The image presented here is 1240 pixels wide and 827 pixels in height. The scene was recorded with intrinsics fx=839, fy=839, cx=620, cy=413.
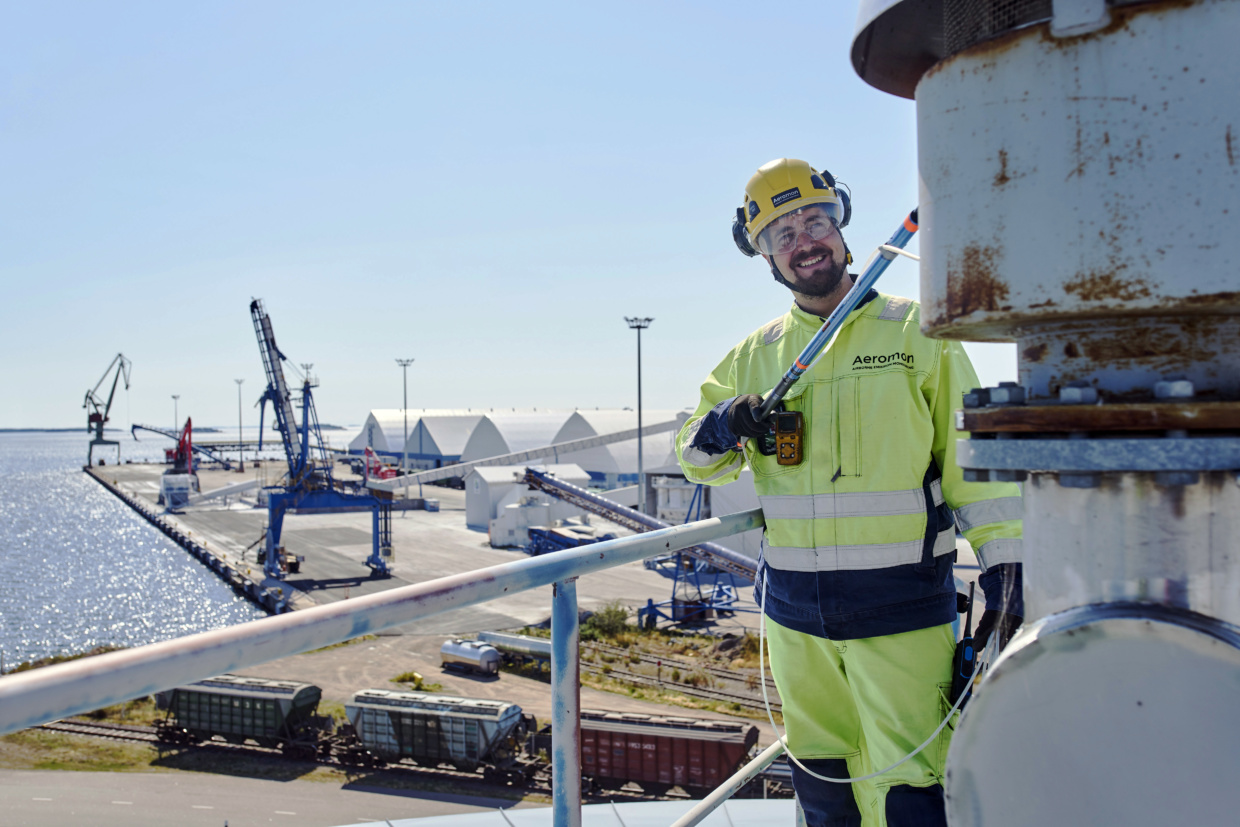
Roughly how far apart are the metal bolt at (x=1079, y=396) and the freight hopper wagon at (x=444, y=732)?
1598cm

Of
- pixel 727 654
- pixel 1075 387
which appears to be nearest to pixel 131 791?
pixel 727 654

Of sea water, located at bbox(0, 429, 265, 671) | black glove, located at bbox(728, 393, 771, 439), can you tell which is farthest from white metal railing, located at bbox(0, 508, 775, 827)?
sea water, located at bbox(0, 429, 265, 671)

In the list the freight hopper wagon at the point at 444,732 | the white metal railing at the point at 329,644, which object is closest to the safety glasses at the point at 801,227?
the white metal railing at the point at 329,644

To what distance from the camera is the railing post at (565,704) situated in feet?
6.15

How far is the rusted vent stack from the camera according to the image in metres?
1.12

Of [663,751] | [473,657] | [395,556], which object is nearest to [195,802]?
[473,657]

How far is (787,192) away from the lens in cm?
258

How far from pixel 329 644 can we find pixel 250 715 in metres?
19.1

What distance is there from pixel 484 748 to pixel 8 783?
30.9 ft

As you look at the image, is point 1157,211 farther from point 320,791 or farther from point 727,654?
point 727,654

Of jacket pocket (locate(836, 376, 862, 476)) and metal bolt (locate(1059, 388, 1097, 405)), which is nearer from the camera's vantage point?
metal bolt (locate(1059, 388, 1097, 405))

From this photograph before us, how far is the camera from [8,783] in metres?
16.4

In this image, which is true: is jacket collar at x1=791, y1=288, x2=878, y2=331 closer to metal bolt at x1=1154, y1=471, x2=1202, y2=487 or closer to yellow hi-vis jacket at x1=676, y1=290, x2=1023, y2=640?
yellow hi-vis jacket at x1=676, y1=290, x2=1023, y2=640

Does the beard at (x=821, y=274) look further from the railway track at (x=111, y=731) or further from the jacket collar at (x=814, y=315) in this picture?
the railway track at (x=111, y=731)
